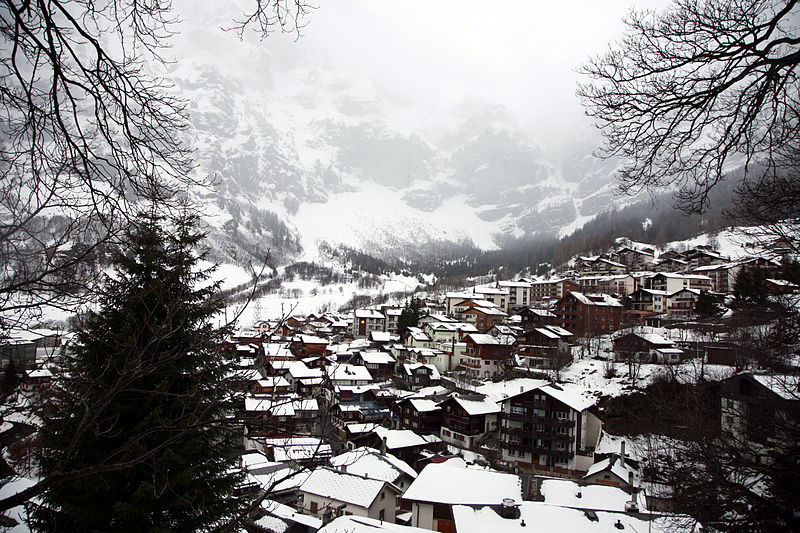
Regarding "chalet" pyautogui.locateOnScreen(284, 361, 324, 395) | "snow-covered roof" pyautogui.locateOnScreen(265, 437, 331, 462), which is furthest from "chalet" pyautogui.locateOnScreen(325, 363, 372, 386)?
"snow-covered roof" pyautogui.locateOnScreen(265, 437, 331, 462)

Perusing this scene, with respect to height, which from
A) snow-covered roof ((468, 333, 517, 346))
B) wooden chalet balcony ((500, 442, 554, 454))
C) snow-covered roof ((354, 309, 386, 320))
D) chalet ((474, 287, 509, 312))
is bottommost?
wooden chalet balcony ((500, 442, 554, 454))

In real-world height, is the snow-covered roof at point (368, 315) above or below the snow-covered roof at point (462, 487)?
above

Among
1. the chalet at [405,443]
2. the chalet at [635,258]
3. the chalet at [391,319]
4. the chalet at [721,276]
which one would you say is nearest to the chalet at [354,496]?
the chalet at [405,443]

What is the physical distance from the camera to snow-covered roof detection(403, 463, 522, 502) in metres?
15.0

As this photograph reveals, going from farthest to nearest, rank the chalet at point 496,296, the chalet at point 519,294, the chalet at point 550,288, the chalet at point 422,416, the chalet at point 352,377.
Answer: the chalet at point 519,294 → the chalet at point 496,296 → the chalet at point 550,288 → the chalet at point 352,377 → the chalet at point 422,416

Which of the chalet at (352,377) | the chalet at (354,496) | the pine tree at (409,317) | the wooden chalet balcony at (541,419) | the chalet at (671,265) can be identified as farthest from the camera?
the chalet at (671,265)

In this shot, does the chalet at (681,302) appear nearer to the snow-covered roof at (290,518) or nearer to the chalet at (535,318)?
the chalet at (535,318)

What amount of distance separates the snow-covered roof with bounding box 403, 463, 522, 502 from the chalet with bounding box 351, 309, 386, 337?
3715 cm

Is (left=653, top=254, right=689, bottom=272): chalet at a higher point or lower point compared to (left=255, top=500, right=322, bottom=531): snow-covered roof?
higher

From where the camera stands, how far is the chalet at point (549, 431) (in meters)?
21.4

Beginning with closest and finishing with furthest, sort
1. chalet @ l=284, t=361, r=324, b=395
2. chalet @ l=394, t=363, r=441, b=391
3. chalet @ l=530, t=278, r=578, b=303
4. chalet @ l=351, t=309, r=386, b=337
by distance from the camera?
chalet @ l=284, t=361, r=324, b=395
chalet @ l=394, t=363, r=441, b=391
chalet @ l=530, t=278, r=578, b=303
chalet @ l=351, t=309, r=386, b=337

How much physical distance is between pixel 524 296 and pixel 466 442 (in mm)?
39409

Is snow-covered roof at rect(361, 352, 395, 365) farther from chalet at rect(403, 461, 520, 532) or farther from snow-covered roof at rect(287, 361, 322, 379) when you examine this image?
chalet at rect(403, 461, 520, 532)

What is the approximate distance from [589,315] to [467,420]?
18.7 metres
